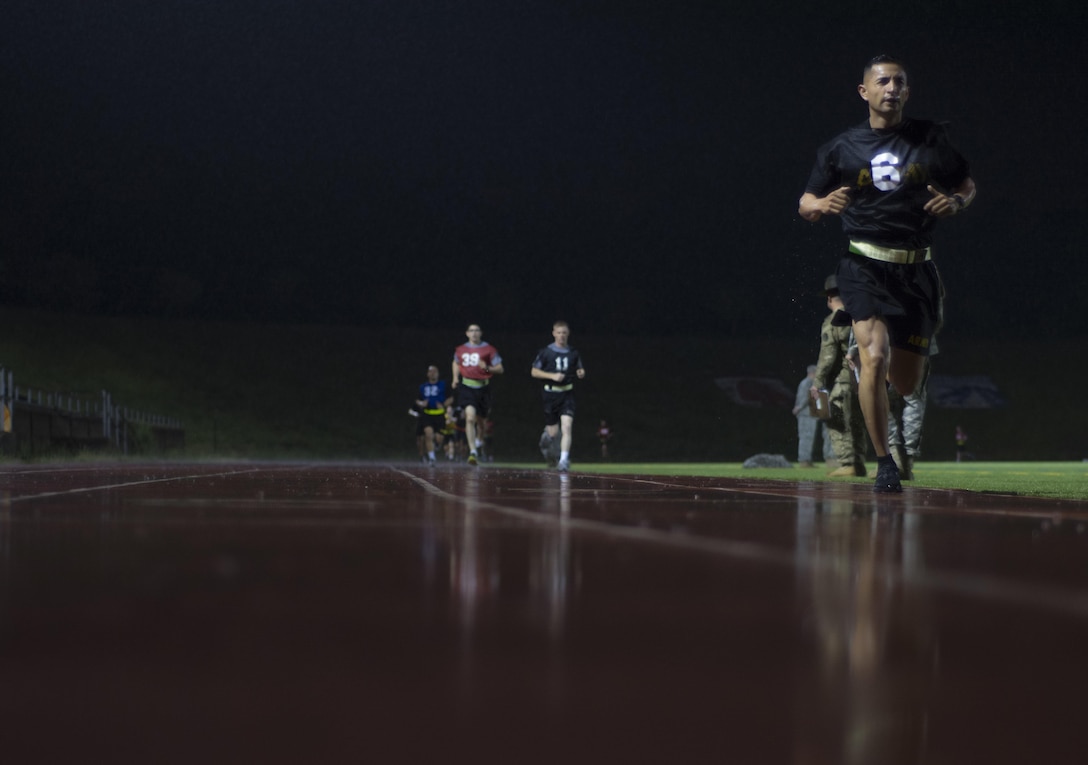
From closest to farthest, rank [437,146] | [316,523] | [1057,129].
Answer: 1. [316,523]
2. [1057,129]
3. [437,146]

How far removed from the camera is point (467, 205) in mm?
44719

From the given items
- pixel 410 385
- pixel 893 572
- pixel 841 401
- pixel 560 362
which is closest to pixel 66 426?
pixel 560 362

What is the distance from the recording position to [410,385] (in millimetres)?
39156

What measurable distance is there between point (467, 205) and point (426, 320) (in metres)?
4.65

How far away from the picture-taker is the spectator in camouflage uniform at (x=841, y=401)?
943 cm

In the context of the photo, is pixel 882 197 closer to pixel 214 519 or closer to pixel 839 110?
pixel 214 519

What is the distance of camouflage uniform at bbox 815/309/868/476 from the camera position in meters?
9.45

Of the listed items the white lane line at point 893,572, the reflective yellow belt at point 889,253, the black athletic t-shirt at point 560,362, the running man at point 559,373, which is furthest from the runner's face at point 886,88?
the black athletic t-shirt at point 560,362

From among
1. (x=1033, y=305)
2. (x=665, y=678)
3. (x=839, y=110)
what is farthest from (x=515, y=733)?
(x=1033, y=305)

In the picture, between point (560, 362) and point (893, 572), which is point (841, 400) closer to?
point (560, 362)

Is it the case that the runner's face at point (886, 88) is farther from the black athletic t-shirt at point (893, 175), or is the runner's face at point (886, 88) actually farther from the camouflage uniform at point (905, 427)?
the camouflage uniform at point (905, 427)

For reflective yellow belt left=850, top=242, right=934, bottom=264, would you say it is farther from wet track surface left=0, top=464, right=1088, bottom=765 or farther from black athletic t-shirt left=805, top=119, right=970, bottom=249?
wet track surface left=0, top=464, right=1088, bottom=765

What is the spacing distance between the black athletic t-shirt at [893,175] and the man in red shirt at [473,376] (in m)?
10.1

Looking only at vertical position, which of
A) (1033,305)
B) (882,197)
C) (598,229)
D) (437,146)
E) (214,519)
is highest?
(437,146)
